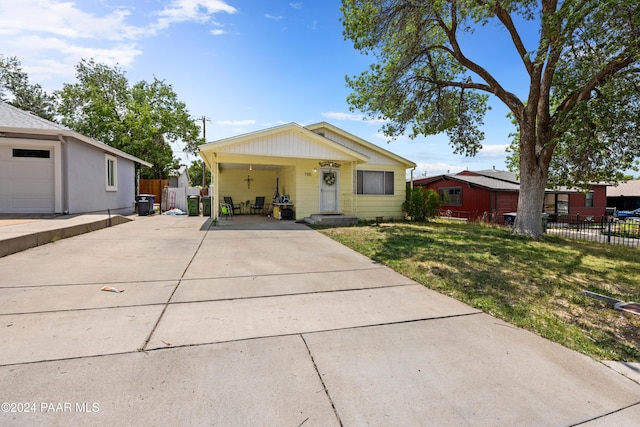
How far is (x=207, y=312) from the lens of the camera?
3223mm

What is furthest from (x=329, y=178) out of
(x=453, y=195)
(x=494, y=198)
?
(x=453, y=195)

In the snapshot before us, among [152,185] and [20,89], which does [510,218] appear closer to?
[152,185]

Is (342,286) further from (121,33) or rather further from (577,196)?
(577,196)

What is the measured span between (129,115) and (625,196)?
155 feet

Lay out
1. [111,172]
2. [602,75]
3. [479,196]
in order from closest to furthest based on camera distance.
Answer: [602,75] < [111,172] < [479,196]

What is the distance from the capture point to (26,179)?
979 centimetres

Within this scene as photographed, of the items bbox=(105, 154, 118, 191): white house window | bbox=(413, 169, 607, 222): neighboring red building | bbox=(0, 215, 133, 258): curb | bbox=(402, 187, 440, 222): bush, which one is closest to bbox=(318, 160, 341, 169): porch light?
bbox=(402, 187, 440, 222): bush

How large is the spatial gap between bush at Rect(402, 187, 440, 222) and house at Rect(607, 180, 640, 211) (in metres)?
30.2

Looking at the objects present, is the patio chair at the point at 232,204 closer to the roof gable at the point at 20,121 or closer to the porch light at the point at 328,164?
the porch light at the point at 328,164

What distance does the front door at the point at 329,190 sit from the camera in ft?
Answer: 42.9

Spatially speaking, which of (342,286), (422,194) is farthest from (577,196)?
(342,286)

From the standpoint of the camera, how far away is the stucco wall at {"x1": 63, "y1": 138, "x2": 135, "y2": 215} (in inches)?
400

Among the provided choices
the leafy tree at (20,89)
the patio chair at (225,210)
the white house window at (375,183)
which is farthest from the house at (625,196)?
the leafy tree at (20,89)

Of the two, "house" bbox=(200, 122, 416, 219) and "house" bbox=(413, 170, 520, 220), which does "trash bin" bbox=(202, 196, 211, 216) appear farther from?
"house" bbox=(413, 170, 520, 220)
